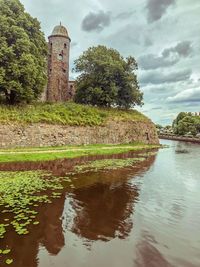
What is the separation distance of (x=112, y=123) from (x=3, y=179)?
28131 millimetres

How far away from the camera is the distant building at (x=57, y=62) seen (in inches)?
2068

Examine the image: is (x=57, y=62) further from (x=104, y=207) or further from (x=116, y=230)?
(x=116, y=230)

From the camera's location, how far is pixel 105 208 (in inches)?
486

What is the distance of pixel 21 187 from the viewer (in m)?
15.1

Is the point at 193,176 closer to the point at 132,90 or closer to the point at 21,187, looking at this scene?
the point at 21,187

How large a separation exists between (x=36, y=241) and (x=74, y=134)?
1123 inches

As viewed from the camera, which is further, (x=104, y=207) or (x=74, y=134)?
(x=74, y=134)

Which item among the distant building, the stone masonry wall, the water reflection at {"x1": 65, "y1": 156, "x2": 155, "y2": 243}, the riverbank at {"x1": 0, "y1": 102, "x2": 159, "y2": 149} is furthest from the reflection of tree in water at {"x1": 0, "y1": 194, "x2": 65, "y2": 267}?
the distant building

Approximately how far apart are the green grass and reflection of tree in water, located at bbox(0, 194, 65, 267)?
21.2m

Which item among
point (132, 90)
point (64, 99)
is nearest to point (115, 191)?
point (132, 90)

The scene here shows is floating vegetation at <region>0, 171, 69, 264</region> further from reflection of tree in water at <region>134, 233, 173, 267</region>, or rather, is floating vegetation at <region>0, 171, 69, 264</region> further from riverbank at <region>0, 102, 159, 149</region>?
riverbank at <region>0, 102, 159, 149</region>

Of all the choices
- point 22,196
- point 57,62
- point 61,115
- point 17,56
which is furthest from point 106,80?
point 22,196

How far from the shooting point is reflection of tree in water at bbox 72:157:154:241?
9.64 m

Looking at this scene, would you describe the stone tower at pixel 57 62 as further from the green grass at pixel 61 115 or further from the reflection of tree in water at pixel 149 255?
the reflection of tree in water at pixel 149 255
